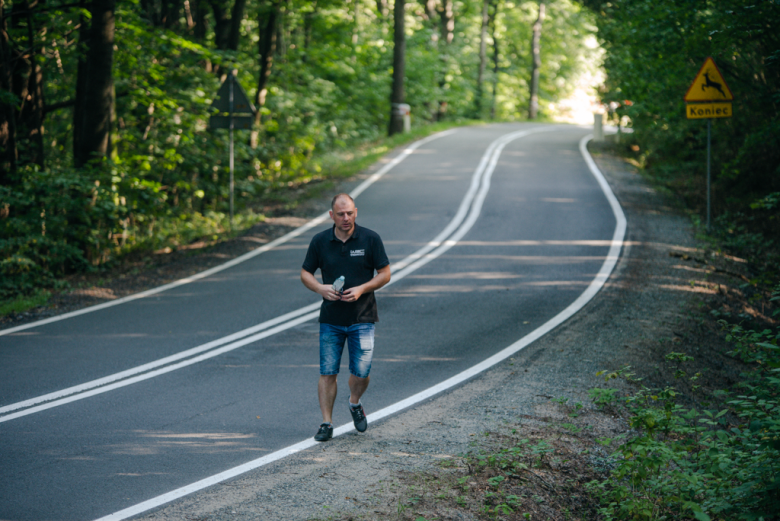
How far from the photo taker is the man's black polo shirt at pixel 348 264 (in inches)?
225

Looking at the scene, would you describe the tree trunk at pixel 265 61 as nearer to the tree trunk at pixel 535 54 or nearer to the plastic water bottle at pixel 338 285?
the plastic water bottle at pixel 338 285

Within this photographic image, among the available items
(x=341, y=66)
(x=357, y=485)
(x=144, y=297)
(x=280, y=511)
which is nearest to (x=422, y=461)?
(x=357, y=485)

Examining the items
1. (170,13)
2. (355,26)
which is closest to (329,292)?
(170,13)

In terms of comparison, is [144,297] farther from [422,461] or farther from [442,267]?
→ [422,461]

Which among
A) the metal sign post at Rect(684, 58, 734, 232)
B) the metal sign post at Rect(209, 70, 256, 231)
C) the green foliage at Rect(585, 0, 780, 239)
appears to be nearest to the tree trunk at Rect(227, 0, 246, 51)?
the metal sign post at Rect(209, 70, 256, 231)

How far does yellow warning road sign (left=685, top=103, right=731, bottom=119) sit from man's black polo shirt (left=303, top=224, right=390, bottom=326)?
32.7 feet

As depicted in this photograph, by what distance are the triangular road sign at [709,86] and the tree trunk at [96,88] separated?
11293 millimetres

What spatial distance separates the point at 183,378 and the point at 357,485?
305 centimetres

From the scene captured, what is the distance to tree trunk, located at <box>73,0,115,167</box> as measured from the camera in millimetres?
12836

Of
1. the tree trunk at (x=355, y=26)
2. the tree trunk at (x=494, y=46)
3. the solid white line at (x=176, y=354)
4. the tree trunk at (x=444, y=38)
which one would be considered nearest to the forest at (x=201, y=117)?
the solid white line at (x=176, y=354)

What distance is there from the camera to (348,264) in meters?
5.70

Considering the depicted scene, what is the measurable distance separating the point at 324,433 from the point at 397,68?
81.5 ft

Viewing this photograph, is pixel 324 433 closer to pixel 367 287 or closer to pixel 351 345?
pixel 351 345

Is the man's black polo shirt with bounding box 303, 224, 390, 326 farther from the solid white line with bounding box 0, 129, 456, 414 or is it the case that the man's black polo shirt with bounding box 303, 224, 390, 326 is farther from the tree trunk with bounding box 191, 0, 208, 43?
the tree trunk with bounding box 191, 0, 208, 43
